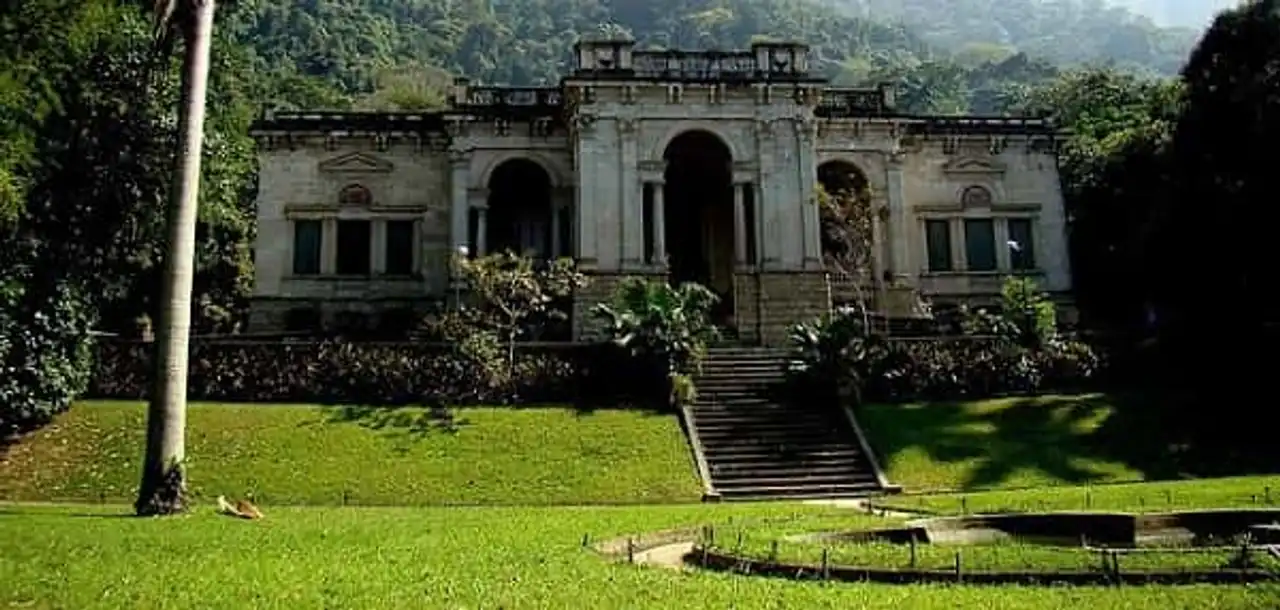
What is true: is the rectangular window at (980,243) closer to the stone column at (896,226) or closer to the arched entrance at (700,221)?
the stone column at (896,226)

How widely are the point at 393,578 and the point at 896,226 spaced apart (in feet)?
96.1

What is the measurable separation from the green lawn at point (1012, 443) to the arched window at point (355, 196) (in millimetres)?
18992

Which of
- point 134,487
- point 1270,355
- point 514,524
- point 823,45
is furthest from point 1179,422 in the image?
point 823,45

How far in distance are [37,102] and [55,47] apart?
1202 millimetres

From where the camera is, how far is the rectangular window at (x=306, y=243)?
35.8m

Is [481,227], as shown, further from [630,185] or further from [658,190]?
[658,190]

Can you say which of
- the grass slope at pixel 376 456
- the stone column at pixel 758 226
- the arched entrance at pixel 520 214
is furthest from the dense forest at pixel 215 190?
the stone column at pixel 758 226

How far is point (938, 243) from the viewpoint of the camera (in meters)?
37.2

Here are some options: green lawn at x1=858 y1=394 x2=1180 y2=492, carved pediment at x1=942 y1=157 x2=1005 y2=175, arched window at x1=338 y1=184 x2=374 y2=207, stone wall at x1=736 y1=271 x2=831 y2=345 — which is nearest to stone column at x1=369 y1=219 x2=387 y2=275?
arched window at x1=338 y1=184 x2=374 y2=207

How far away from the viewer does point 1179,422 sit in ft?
80.0

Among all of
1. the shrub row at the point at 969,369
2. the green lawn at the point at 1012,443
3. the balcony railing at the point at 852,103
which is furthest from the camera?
the balcony railing at the point at 852,103

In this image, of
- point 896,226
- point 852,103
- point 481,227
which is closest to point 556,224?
point 481,227

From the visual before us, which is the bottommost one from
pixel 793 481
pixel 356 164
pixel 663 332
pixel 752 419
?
pixel 793 481

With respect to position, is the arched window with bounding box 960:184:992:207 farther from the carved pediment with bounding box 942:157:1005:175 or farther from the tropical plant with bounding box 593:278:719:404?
the tropical plant with bounding box 593:278:719:404
